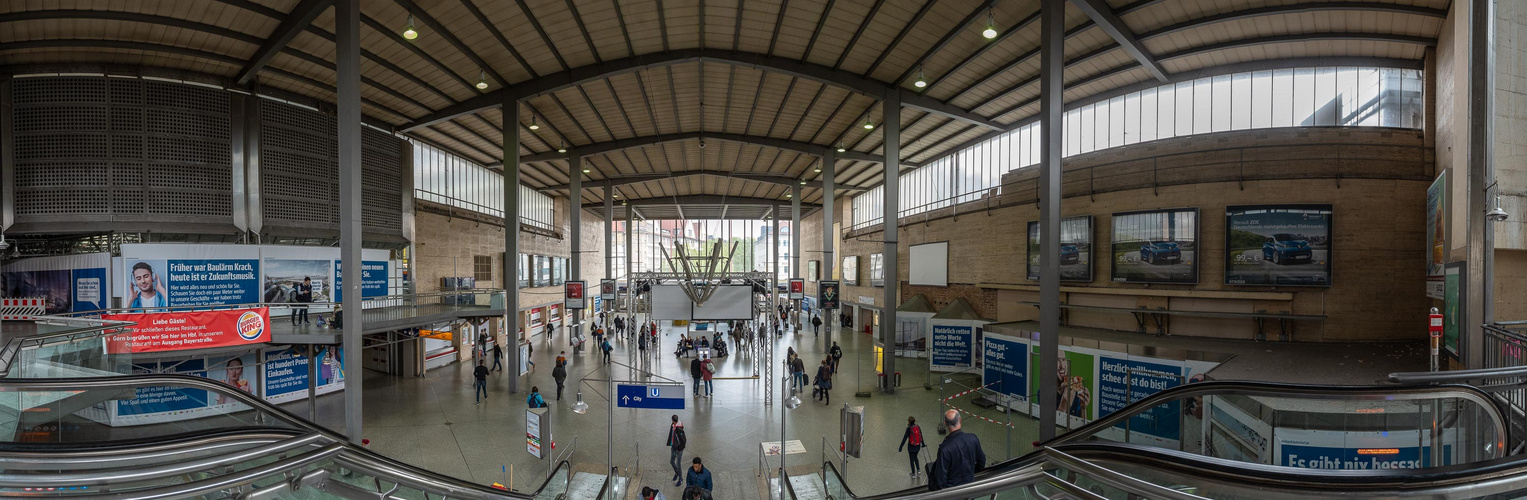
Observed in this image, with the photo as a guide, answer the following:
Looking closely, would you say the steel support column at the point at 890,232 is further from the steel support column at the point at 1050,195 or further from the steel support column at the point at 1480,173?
the steel support column at the point at 1480,173

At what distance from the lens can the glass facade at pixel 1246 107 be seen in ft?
41.0

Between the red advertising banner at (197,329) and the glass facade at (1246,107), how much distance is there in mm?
21839

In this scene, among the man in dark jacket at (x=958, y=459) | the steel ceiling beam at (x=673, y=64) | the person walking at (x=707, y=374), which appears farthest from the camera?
the person walking at (x=707, y=374)

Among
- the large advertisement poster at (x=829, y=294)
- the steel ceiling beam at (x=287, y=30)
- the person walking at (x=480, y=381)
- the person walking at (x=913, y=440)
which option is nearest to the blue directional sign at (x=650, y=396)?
the person walking at (x=913, y=440)

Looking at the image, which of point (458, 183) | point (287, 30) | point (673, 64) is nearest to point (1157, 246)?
point (673, 64)

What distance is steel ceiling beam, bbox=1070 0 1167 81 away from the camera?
11172 mm

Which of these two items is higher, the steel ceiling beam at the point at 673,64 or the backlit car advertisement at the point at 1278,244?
the steel ceiling beam at the point at 673,64

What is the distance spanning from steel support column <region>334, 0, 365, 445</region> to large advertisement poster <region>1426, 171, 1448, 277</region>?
58.8 ft

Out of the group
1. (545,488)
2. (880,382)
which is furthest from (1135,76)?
(545,488)

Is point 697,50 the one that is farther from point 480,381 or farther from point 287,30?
point 480,381

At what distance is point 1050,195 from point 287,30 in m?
16.0

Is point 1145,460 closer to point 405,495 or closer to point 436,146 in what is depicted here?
point 405,495

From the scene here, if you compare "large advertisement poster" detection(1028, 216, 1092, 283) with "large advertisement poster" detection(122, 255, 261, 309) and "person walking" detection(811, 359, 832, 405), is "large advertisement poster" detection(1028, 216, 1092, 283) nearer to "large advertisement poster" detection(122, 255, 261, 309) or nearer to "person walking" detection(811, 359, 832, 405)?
"person walking" detection(811, 359, 832, 405)

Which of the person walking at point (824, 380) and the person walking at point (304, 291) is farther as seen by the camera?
the person walking at point (304, 291)
